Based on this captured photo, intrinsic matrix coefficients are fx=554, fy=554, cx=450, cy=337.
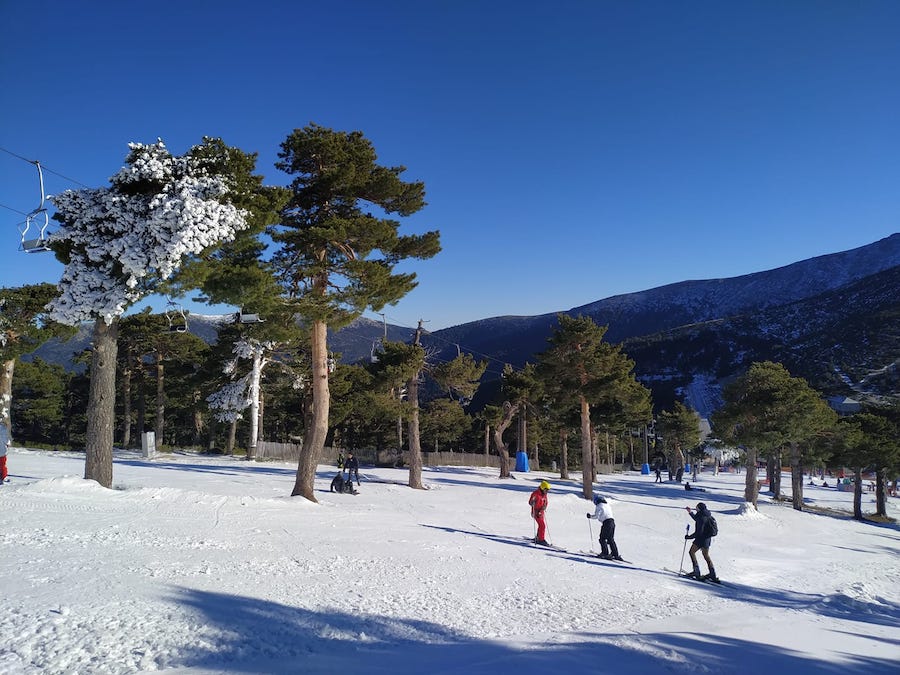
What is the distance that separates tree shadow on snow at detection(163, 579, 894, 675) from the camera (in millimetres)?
5016

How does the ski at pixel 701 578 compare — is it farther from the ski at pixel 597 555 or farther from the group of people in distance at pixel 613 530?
the ski at pixel 597 555

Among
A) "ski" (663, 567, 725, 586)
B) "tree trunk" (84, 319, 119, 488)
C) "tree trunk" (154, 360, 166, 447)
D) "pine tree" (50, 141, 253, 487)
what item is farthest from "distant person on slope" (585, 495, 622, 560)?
"tree trunk" (154, 360, 166, 447)

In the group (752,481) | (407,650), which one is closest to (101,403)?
(407,650)

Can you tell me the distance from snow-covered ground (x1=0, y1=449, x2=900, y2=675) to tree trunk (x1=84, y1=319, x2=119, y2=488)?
0.70 meters

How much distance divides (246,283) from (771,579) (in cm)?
1556

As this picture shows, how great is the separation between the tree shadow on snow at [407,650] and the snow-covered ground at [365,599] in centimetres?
3

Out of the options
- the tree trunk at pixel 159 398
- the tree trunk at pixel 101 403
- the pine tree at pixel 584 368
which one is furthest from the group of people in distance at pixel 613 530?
the tree trunk at pixel 159 398

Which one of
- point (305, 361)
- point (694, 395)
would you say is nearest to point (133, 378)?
point (305, 361)

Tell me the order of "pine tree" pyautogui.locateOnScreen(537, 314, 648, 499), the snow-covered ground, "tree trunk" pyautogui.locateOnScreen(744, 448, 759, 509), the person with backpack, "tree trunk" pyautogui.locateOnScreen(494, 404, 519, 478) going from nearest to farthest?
1. the snow-covered ground
2. the person with backpack
3. "pine tree" pyautogui.locateOnScreen(537, 314, 648, 499)
4. "tree trunk" pyautogui.locateOnScreen(744, 448, 759, 509)
5. "tree trunk" pyautogui.locateOnScreen(494, 404, 519, 478)

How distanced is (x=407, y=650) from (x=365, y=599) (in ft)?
5.98

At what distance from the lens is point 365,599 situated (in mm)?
7250

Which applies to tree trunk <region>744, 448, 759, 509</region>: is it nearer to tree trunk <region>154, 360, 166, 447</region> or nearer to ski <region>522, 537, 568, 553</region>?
ski <region>522, 537, 568, 553</region>

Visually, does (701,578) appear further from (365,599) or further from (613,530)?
(365,599)

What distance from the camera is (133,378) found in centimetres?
4141
